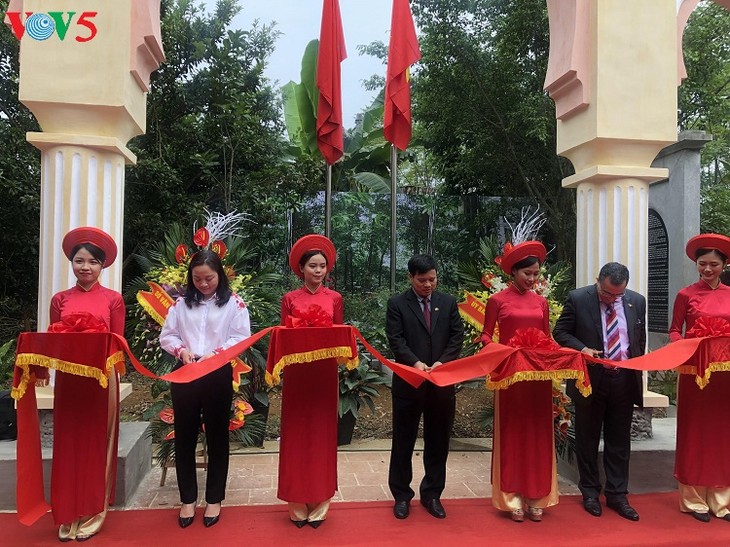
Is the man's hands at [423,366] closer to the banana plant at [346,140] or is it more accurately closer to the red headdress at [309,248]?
the red headdress at [309,248]

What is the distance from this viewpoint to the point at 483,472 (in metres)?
4.29

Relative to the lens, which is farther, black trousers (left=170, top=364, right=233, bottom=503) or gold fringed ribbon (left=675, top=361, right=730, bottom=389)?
gold fringed ribbon (left=675, top=361, right=730, bottom=389)

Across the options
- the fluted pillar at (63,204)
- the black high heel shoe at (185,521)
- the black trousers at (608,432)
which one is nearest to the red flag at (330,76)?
the fluted pillar at (63,204)

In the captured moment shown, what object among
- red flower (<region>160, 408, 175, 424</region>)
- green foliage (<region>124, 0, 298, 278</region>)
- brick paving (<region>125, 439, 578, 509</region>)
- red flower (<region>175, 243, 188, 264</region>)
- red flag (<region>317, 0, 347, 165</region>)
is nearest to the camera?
brick paving (<region>125, 439, 578, 509</region>)

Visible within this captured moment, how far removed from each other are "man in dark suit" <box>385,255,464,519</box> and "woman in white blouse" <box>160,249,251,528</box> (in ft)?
3.10

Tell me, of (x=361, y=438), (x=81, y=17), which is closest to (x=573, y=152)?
(x=361, y=438)

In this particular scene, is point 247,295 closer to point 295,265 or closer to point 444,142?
point 295,265

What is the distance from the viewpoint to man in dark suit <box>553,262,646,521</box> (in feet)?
10.8

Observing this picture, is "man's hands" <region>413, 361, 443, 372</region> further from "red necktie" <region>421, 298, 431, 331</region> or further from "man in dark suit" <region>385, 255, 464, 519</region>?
"red necktie" <region>421, 298, 431, 331</region>

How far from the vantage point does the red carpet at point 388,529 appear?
2.91m

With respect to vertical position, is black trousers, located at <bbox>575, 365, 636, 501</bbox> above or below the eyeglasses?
below

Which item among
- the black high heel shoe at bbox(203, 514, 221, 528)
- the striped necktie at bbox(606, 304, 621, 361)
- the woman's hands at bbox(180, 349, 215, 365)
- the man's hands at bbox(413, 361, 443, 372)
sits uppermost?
the striped necktie at bbox(606, 304, 621, 361)

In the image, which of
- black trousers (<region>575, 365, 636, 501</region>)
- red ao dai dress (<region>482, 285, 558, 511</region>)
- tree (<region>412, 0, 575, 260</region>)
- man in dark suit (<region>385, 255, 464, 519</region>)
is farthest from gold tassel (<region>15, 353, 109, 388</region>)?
tree (<region>412, 0, 575, 260</region>)

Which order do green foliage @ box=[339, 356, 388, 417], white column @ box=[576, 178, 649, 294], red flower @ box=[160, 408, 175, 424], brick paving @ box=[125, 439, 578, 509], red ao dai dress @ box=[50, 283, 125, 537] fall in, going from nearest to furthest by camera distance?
red ao dai dress @ box=[50, 283, 125, 537] → brick paving @ box=[125, 439, 578, 509] → red flower @ box=[160, 408, 175, 424] → white column @ box=[576, 178, 649, 294] → green foliage @ box=[339, 356, 388, 417]
